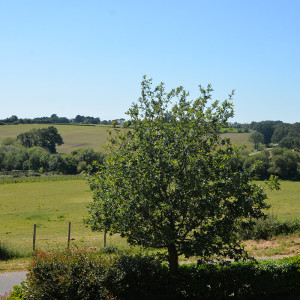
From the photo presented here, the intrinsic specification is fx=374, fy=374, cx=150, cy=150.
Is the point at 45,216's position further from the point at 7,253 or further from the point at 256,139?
the point at 256,139

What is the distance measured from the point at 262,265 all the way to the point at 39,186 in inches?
2635

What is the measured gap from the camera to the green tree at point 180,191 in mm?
12250

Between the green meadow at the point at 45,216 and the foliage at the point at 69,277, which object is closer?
the foliage at the point at 69,277

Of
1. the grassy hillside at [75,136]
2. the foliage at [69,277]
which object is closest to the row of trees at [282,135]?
the grassy hillside at [75,136]

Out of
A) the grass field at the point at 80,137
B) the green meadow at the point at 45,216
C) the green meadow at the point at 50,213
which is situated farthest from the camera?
the grass field at the point at 80,137

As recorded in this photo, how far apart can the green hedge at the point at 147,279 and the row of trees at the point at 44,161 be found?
101165mm

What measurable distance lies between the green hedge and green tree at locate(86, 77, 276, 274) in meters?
0.66

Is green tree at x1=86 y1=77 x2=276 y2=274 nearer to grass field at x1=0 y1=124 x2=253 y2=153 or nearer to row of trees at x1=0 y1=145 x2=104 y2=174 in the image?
row of trees at x1=0 y1=145 x2=104 y2=174

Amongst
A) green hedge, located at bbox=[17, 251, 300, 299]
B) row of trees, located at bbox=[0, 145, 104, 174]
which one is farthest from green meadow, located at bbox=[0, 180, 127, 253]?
row of trees, located at bbox=[0, 145, 104, 174]

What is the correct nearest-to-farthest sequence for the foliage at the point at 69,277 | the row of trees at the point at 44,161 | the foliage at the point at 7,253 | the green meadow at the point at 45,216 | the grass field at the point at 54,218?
the foliage at the point at 69,277 < the foliage at the point at 7,253 < the grass field at the point at 54,218 < the green meadow at the point at 45,216 < the row of trees at the point at 44,161

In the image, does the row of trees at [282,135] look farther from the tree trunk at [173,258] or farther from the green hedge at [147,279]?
the tree trunk at [173,258]

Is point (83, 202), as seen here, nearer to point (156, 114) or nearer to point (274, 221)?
point (274, 221)

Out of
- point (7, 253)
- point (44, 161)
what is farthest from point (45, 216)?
point (44, 161)

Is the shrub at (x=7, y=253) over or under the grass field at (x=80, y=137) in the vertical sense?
under
